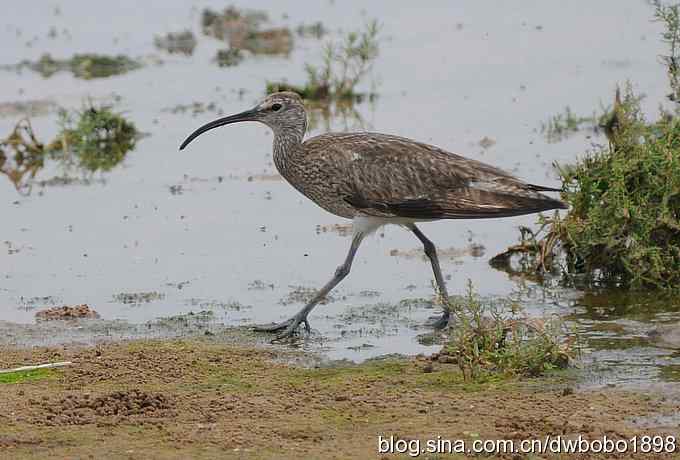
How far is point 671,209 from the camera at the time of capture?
36.4 feet

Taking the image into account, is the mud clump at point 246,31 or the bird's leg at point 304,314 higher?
the mud clump at point 246,31

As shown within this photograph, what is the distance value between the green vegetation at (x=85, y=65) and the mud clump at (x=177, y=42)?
1047mm

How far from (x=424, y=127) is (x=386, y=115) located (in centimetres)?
79

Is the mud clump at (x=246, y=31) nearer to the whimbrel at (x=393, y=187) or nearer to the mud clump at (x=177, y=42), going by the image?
the mud clump at (x=177, y=42)

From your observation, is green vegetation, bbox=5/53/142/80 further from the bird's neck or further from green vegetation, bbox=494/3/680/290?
green vegetation, bbox=494/3/680/290

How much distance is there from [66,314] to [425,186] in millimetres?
2908

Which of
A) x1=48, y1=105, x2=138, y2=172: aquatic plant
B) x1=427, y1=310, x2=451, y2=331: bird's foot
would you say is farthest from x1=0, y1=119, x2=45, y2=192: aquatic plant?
x1=427, y1=310, x2=451, y2=331: bird's foot

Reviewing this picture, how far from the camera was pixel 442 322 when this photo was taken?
10664mm

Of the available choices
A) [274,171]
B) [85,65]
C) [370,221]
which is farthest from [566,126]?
[85,65]

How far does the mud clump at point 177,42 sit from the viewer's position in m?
21.9

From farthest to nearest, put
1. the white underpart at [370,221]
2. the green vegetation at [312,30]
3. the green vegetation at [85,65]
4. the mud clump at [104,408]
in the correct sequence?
the green vegetation at [312,30] → the green vegetation at [85,65] → the white underpart at [370,221] → the mud clump at [104,408]

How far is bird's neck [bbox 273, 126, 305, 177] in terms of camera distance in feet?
36.4

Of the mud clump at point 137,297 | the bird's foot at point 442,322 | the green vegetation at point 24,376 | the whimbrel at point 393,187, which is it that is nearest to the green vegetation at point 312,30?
the mud clump at point 137,297

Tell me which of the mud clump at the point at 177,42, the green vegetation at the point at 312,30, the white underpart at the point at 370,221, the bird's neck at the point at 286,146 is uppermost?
the green vegetation at the point at 312,30
